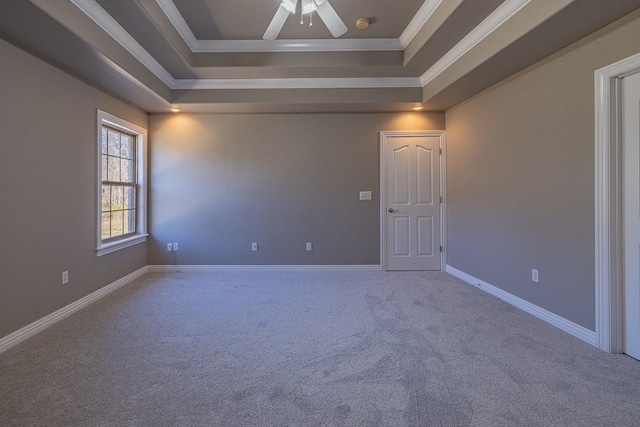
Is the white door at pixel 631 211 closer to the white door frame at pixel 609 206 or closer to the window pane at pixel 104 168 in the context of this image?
the white door frame at pixel 609 206

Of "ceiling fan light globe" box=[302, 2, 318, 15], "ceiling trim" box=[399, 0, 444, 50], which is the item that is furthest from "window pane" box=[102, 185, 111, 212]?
"ceiling trim" box=[399, 0, 444, 50]

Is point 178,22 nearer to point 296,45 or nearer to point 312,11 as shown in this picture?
point 296,45

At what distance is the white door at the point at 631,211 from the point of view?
209cm

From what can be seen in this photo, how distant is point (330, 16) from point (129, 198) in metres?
3.57

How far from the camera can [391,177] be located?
4551mm

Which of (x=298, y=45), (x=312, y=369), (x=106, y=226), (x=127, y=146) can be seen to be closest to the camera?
(x=312, y=369)

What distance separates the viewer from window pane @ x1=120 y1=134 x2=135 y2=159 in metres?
4.06

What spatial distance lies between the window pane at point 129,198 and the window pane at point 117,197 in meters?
0.09

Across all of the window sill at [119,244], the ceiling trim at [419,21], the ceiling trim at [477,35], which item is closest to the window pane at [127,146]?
the window sill at [119,244]

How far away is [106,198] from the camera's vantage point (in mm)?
3768

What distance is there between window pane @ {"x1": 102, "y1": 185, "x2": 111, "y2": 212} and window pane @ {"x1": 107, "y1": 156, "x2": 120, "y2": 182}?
4.9 inches

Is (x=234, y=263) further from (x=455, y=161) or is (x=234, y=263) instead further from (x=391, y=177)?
(x=455, y=161)

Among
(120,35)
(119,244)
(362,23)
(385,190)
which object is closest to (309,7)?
(362,23)

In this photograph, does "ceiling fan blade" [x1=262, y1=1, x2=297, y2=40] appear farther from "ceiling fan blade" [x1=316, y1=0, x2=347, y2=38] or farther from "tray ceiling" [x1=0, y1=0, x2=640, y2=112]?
"tray ceiling" [x1=0, y1=0, x2=640, y2=112]
